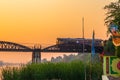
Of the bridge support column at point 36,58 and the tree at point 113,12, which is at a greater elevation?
the tree at point 113,12

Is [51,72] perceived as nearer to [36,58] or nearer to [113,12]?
[113,12]

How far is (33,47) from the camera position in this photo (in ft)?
168

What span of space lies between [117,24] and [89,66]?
2.80 metres

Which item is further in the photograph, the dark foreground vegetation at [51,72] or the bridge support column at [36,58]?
the bridge support column at [36,58]

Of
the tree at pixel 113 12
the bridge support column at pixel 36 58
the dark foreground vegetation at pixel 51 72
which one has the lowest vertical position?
the dark foreground vegetation at pixel 51 72

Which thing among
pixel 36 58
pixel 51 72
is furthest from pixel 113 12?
pixel 36 58

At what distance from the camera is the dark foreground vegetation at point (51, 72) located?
51.6 ft

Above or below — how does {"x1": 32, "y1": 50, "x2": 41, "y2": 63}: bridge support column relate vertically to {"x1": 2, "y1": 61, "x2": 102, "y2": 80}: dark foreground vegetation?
above

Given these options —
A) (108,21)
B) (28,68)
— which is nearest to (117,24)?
(108,21)

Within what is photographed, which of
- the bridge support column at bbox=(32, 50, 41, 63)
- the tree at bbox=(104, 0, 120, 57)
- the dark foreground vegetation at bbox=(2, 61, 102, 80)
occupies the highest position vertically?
the tree at bbox=(104, 0, 120, 57)

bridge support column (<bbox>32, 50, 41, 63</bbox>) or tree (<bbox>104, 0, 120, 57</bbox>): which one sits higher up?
tree (<bbox>104, 0, 120, 57</bbox>)

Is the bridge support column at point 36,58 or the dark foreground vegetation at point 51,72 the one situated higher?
the bridge support column at point 36,58

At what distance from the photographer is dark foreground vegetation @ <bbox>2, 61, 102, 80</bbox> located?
15.7 meters

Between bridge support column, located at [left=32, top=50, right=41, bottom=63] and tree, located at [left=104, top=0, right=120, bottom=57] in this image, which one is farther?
bridge support column, located at [left=32, top=50, right=41, bottom=63]
